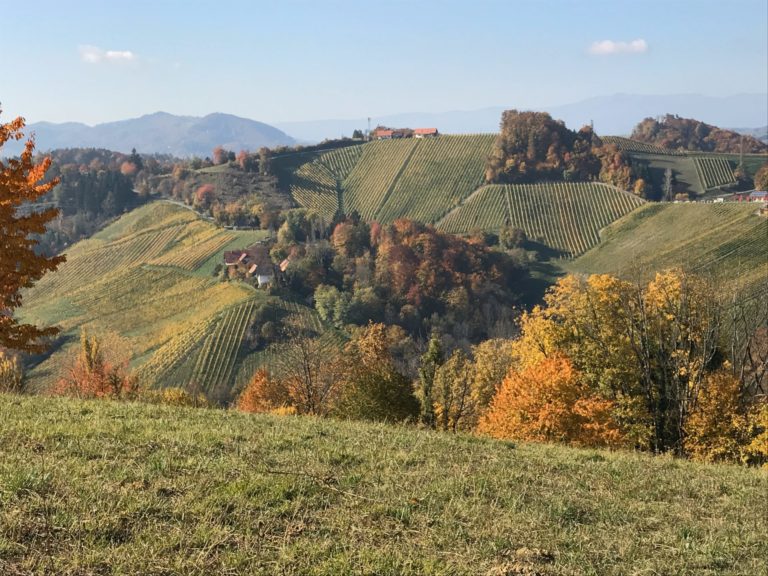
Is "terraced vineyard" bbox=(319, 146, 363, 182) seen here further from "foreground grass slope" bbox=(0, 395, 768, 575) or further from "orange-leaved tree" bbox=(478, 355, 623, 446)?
"foreground grass slope" bbox=(0, 395, 768, 575)

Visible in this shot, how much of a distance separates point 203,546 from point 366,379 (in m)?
20.8

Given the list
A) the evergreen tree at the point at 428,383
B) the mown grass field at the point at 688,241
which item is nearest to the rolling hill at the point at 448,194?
the mown grass field at the point at 688,241

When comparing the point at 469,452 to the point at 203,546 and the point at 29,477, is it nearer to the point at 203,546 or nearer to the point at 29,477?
the point at 203,546

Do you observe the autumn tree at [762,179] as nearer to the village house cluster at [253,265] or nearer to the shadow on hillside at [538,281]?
the shadow on hillside at [538,281]

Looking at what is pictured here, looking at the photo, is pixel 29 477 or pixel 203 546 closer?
pixel 203 546

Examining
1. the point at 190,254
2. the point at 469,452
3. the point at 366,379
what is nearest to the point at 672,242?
Answer: the point at 190,254

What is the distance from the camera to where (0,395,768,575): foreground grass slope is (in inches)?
281

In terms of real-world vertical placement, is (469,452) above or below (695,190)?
below

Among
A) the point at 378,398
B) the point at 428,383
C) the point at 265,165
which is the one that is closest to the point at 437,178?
the point at 265,165

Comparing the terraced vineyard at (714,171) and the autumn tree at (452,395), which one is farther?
the terraced vineyard at (714,171)

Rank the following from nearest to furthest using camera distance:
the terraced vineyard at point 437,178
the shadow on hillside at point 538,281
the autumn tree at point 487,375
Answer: the autumn tree at point 487,375
the shadow on hillside at point 538,281
the terraced vineyard at point 437,178

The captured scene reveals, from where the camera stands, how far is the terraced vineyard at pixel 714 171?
144 metres

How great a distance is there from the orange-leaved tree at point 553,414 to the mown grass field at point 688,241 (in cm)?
5879

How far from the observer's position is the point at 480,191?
149 metres
